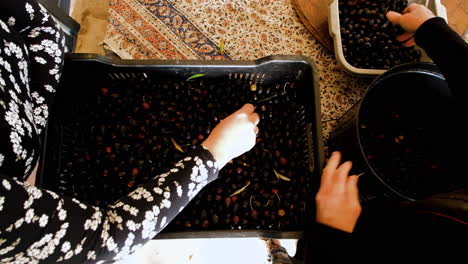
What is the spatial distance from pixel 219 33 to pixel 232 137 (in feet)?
2.07

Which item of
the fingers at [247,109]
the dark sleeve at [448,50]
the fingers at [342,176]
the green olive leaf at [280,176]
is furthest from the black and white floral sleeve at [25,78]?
the dark sleeve at [448,50]

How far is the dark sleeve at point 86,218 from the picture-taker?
49 centimetres

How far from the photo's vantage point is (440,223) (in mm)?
575

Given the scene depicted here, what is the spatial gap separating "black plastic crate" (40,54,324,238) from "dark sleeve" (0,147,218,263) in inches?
8.2

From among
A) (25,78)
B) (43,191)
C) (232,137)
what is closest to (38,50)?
(25,78)

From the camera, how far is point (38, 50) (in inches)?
29.4

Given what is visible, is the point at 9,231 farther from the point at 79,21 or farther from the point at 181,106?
the point at 79,21

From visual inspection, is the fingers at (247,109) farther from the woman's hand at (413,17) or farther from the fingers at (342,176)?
the woman's hand at (413,17)

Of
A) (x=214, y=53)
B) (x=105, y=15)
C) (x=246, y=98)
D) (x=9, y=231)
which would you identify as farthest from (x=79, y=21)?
(x=9, y=231)

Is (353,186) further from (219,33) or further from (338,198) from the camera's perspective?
(219,33)

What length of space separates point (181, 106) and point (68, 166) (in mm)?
395

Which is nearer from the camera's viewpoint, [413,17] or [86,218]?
[86,218]

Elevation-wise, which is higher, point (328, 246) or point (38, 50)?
point (38, 50)

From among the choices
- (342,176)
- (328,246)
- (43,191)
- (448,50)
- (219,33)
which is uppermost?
(219,33)
